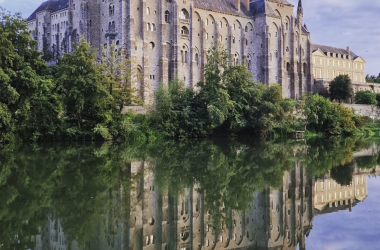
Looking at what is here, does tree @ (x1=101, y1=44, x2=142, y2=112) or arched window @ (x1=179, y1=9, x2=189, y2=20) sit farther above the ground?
arched window @ (x1=179, y1=9, x2=189, y2=20)

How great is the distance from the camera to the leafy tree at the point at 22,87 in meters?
30.9

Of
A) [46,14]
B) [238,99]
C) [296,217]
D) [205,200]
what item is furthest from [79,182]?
[46,14]

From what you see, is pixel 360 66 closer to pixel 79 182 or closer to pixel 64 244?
pixel 79 182

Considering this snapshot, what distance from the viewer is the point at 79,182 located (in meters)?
15.8

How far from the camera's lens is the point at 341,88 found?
232ft

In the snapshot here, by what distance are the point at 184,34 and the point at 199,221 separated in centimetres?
4800

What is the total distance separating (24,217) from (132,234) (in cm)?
274

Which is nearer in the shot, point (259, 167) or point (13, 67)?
point (259, 167)

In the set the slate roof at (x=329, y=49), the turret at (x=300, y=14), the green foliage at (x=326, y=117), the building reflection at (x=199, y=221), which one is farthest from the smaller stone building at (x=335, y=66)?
the building reflection at (x=199, y=221)

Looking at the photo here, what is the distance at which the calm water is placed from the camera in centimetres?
987

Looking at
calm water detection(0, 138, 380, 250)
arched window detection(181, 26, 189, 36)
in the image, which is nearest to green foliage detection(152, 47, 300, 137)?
arched window detection(181, 26, 189, 36)

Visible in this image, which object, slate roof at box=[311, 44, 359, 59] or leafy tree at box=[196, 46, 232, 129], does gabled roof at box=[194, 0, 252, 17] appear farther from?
slate roof at box=[311, 44, 359, 59]

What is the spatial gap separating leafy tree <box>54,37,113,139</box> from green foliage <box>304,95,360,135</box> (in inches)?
850

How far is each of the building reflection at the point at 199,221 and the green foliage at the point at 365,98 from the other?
2233 inches
